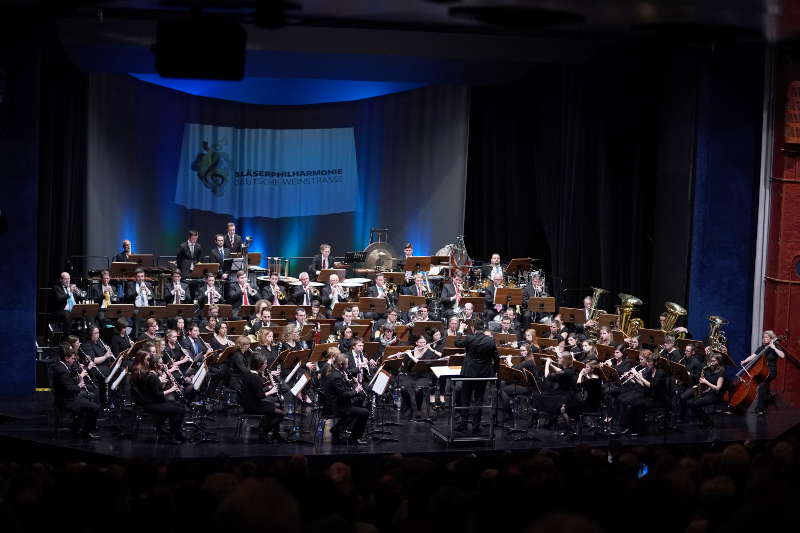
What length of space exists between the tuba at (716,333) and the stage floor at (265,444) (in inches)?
51.0

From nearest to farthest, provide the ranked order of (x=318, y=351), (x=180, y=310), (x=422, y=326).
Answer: (x=318, y=351) < (x=422, y=326) < (x=180, y=310)

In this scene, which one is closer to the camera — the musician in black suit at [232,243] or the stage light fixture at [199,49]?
the stage light fixture at [199,49]

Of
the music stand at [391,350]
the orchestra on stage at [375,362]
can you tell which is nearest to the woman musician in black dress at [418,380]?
the orchestra on stage at [375,362]

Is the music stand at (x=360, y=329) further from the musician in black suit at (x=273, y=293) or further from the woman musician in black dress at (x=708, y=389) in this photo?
the woman musician in black dress at (x=708, y=389)

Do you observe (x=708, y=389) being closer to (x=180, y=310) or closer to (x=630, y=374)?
(x=630, y=374)

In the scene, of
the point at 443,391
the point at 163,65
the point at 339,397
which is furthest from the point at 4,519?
the point at 443,391

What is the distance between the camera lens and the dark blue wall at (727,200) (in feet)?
52.2

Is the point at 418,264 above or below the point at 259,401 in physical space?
above

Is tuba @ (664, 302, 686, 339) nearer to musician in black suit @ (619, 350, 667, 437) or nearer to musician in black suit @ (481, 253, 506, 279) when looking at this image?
musician in black suit @ (619, 350, 667, 437)

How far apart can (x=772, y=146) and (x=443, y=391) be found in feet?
21.8

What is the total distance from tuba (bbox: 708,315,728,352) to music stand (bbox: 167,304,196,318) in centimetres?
784

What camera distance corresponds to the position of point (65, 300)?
50.6 feet

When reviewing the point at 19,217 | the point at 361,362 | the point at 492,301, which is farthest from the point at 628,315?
the point at 19,217

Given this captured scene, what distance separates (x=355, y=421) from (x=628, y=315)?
6262 mm
